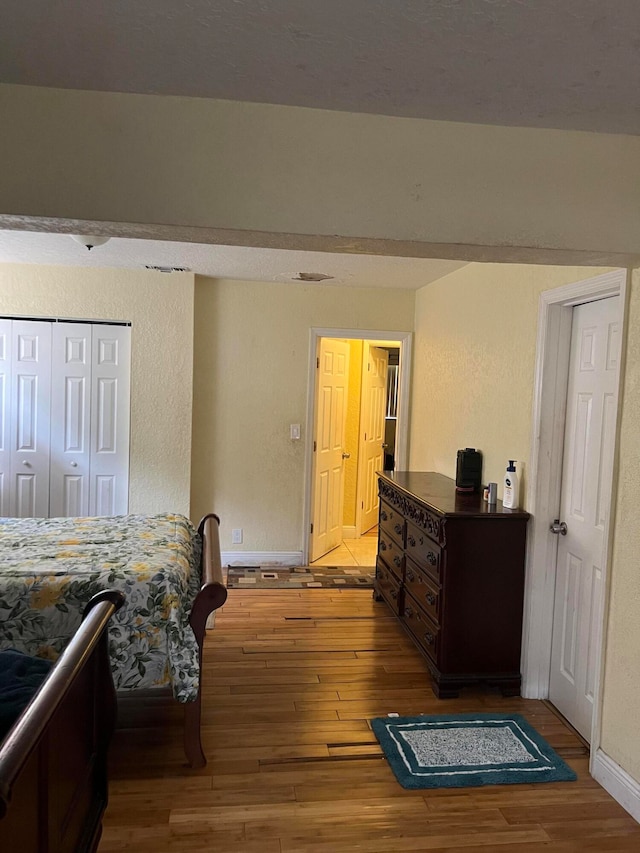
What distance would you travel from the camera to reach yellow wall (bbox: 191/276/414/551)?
5473mm

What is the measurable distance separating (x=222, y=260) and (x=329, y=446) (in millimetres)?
2098

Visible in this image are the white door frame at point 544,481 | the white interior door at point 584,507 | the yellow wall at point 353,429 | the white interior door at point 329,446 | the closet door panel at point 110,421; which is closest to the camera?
the white interior door at point 584,507

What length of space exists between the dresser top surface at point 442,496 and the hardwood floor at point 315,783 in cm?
95

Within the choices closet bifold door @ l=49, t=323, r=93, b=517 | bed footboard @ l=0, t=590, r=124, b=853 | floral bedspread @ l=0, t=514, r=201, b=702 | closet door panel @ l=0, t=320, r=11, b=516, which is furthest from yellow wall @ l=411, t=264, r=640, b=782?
closet door panel @ l=0, t=320, r=11, b=516

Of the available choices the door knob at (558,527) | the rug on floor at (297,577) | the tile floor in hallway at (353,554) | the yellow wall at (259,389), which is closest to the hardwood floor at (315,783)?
the door knob at (558,527)

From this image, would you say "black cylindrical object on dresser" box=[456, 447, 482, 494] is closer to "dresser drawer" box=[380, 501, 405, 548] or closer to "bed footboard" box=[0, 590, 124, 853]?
"dresser drawer" box=[380, 501, 405, 548]

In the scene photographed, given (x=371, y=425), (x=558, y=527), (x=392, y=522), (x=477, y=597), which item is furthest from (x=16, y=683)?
(x=371, y=425)

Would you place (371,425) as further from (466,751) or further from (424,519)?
(466,751)

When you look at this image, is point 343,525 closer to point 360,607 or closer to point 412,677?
point 360,607

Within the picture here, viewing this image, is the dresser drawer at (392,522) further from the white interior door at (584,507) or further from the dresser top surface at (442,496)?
the white interior door at (584,507)

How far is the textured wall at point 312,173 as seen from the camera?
200 cm

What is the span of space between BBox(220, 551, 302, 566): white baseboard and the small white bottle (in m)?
2.64

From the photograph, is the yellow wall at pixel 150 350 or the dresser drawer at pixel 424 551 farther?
the yellow wall at pixel 150 350

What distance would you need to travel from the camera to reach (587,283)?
2.84m
